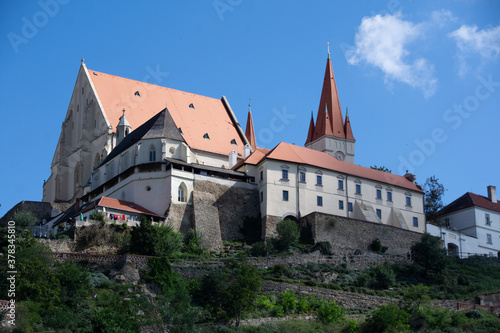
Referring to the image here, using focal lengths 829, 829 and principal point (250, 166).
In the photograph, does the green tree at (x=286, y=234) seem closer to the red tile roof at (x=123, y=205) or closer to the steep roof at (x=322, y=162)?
the steep roof at (x=322, y=162)

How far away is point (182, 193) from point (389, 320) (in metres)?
24.4

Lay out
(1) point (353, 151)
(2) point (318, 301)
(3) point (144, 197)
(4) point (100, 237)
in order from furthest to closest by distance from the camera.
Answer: (1) point (353, 151)
(3) point (144, 197)
(4) point (100, 237)
(2) point (318, 301)

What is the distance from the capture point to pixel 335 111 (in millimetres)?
96812

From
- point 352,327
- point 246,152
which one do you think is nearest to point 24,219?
point 246,152

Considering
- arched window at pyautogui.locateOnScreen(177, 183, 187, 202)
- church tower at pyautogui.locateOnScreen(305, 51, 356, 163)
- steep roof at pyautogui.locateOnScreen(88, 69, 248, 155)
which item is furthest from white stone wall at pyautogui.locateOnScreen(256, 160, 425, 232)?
church tower at pyautogui.locateOnScreen(305, 51, 356, 163)

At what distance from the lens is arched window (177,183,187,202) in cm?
6662

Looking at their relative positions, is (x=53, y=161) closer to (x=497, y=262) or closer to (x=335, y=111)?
(x=335, y=111)

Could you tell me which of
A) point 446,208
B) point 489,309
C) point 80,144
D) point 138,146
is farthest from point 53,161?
point 489,309

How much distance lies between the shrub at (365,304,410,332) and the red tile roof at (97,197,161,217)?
72.0ft

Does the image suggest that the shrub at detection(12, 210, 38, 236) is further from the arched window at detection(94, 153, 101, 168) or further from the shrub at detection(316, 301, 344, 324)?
the shrub at detection(316, 301, 344, 324)

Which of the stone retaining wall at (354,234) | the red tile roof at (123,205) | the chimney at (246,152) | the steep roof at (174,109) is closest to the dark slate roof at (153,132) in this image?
the steep roof at (174,109)

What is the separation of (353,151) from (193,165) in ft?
95.2

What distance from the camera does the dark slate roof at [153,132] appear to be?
6950 centimetres

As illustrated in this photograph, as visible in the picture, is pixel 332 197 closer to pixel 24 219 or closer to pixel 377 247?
pixel 377 247
